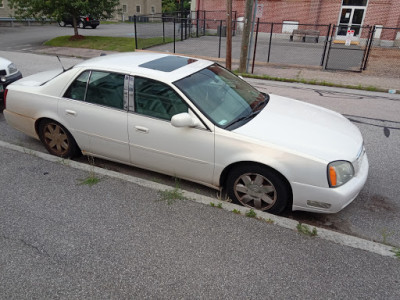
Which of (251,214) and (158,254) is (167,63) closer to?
(251,214)

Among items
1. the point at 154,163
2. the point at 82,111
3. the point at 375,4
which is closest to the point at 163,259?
the point at 154,163

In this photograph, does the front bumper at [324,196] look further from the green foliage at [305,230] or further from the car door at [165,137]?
the car door at [165,137]

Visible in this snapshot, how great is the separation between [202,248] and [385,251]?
165 cm

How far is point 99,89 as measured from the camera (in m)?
3.93

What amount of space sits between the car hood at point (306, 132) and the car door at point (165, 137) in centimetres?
48

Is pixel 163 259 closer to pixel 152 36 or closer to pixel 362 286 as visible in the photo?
pixel 362 286

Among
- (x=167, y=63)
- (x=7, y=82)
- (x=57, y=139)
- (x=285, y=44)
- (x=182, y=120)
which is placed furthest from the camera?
(x=285, y=44)

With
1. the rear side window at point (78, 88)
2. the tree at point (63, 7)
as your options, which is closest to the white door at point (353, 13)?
the tree at point (63, 7)

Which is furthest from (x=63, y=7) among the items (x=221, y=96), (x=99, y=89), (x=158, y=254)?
(x=158, y=254)

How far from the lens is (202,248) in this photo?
2.86 metres

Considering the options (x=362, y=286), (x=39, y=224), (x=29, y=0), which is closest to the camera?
(x=362, y=286)

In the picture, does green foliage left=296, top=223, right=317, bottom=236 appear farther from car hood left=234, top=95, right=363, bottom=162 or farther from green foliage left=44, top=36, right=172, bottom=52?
green foliage left=44, top=36, right=172, bottom=52

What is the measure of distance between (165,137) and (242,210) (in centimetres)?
117

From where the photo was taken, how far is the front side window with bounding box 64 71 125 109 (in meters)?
3.81
